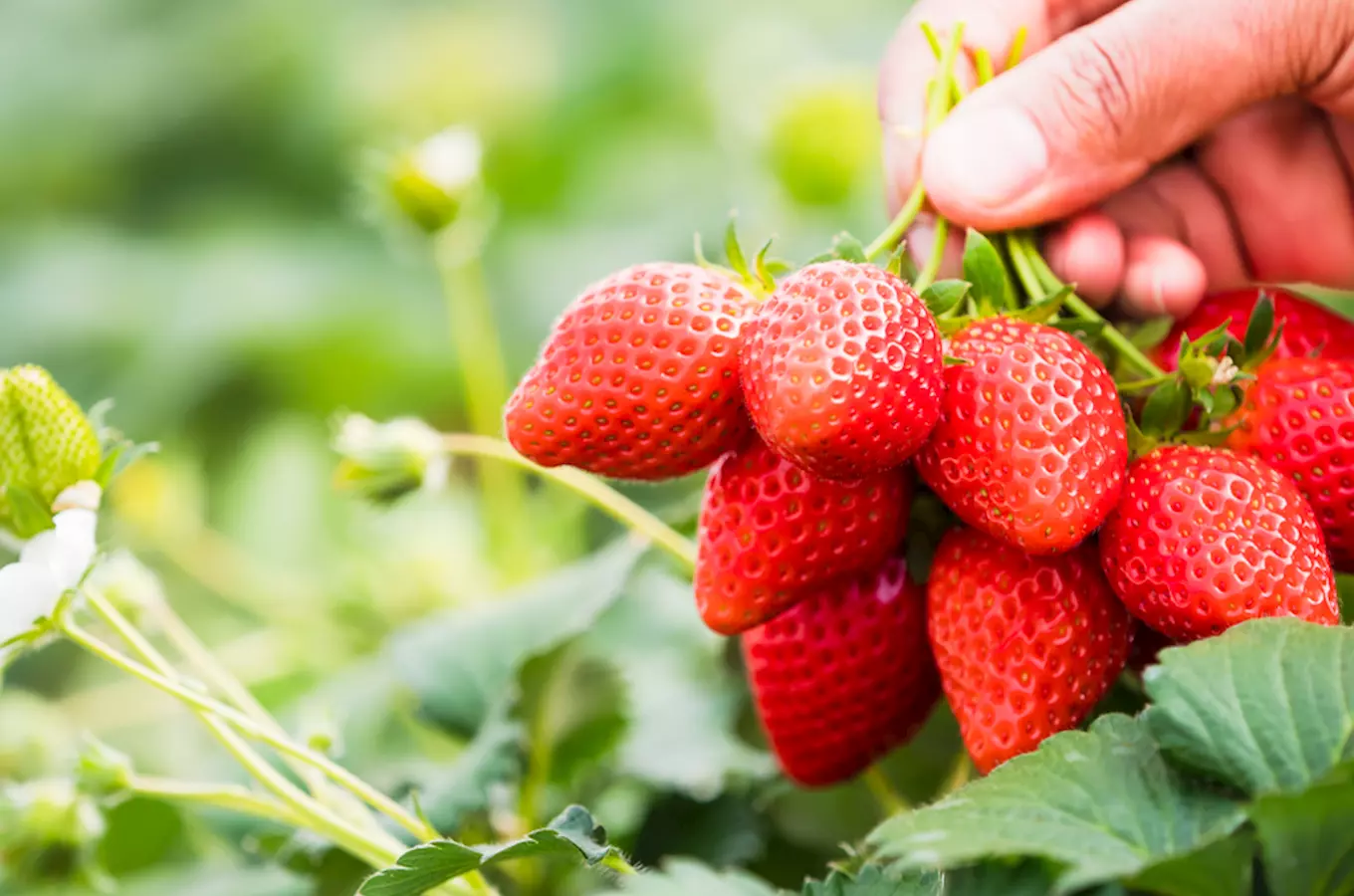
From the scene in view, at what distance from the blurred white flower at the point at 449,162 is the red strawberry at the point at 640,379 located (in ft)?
1.40

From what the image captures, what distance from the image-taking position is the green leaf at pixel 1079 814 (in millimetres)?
365

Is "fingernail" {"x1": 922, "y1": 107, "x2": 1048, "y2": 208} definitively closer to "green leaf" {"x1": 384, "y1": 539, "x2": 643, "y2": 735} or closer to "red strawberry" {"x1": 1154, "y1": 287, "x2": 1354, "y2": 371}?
"red strawberry" {"x1": 1154, "y1": 287, "x2": 1354, "y2": 371}

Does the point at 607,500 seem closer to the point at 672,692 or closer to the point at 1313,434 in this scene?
the point at 672,692

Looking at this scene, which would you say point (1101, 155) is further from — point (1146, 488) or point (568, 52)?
point (568, 52)

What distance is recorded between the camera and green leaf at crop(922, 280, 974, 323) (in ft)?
1.75

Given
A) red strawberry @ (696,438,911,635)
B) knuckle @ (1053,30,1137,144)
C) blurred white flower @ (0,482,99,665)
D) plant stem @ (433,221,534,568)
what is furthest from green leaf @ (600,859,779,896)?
plant stem @ (433,221,534,568)

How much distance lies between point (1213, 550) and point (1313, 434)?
0.09 meters

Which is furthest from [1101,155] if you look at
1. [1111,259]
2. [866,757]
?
[866,757]

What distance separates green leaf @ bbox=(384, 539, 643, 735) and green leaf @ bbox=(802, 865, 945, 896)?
0.24m

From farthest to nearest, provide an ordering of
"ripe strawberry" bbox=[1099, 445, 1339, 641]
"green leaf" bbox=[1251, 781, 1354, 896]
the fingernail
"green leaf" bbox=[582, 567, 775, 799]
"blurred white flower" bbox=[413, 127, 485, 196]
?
"blurred white flower" bbox=[413, 127, 485, 196]
"green leaf" bbox=[582, 567, 775, 799]
the fingernail
"ripe strawberry" bbox=[1099, 445, 1339, 641]
"green leaf" bbox=[1251, 781, 1354, 896]

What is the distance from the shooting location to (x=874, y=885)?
44 centimetres

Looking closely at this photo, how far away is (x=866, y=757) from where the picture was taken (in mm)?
602

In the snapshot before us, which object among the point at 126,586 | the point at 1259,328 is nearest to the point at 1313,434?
the point at 1259,328

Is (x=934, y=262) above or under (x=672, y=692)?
above
